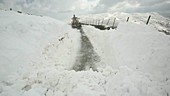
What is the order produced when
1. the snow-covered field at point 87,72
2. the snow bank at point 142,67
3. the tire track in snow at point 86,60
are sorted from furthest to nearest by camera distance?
the tire track in snow at point 86,60, the snow-covered field at point 87,72, the snow bank at point 142,67

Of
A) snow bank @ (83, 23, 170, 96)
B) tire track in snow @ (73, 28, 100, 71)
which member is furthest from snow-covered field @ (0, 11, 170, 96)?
tire track in snow @ (73, 28, 100, 71)

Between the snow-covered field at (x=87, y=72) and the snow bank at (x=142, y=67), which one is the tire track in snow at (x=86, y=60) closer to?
the snow-covered field at (x=87, y=72)

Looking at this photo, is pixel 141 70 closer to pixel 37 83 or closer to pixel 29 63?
pixel 37 83

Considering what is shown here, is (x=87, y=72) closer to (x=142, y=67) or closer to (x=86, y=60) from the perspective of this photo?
(x=86, y=60)

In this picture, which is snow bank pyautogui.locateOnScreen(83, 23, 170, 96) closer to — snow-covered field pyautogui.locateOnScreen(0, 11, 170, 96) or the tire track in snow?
snow-covered field pyautogui.locateOnScreen(0, 11, 170, 96)

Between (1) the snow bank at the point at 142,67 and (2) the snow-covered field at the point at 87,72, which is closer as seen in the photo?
(1) the snow bank at the point at 142,67

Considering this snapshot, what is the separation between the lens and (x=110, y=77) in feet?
22.2

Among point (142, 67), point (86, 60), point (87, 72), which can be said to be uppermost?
point (142, 67)

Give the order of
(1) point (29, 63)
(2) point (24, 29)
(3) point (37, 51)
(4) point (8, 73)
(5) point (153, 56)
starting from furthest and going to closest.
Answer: (2) point (24, 29) → (3) point (37, 51) → (1) point (29, 63) → (5) point (153, 56) → (4) point (8, 73)

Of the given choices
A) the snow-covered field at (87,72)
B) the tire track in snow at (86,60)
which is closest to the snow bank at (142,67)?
the snow-covered field at (87,72)

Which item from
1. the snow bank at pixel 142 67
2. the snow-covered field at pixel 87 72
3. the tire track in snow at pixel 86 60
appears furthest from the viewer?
the tire track in snow at pixel 86 60

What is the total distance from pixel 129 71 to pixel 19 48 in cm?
753

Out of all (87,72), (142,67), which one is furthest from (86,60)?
(142,67)

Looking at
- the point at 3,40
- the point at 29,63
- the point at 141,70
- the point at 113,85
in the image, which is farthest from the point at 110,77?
the point at 3,40
